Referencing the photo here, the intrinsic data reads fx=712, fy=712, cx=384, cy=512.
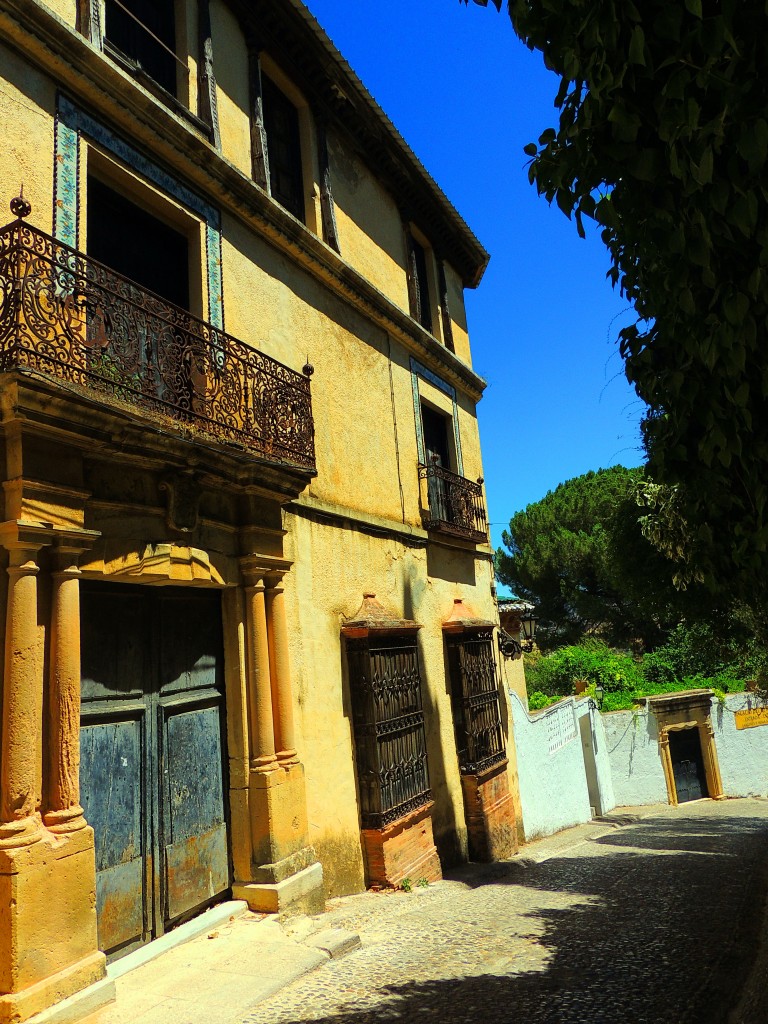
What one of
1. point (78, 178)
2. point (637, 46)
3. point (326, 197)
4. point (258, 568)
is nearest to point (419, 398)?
point (326, 197)

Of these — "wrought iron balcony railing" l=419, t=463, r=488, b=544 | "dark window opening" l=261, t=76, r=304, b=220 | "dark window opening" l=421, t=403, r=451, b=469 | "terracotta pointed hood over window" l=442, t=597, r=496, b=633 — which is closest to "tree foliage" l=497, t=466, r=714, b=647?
"wrought iron balcony railing" l=419, t=463, r=488, b=544

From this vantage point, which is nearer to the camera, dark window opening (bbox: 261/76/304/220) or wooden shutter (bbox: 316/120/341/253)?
dark window opening (bbox: 261/76/304/220)

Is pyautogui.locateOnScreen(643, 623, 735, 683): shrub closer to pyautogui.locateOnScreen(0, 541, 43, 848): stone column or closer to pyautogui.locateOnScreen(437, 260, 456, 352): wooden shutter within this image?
pyautogui.locateOnScreen(437, 260, 456, 352): wooden shutter

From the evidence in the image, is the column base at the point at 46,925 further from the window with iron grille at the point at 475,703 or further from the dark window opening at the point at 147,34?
the dark window opening at the point at 147,34

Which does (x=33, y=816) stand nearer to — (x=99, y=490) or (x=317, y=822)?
(x=99, y=490)

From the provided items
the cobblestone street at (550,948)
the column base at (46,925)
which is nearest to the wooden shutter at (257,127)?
the column base at (46,925)

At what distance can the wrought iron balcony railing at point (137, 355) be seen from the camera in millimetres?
4082

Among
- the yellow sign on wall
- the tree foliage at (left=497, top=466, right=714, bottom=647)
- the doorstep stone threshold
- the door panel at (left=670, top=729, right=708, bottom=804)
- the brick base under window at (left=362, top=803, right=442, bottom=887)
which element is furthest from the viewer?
the tree foliage at (left=497, top=466, right=714, bottom=647)

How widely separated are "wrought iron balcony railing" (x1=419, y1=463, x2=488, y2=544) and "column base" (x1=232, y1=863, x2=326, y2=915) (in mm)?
4757

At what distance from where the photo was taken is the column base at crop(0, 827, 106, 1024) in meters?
3.50

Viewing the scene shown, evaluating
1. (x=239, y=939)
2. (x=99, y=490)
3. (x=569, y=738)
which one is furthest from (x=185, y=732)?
(x=569, y=738)

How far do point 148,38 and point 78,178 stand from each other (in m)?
2.19

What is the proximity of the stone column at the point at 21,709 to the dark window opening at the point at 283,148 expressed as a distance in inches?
210

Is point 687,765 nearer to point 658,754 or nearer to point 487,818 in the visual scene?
point 658,754
